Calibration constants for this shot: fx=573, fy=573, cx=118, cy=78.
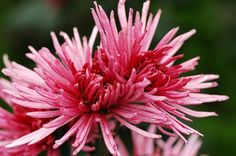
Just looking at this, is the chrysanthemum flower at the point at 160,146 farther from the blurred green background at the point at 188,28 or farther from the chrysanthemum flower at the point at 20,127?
the blurred green background at the point at 188,28

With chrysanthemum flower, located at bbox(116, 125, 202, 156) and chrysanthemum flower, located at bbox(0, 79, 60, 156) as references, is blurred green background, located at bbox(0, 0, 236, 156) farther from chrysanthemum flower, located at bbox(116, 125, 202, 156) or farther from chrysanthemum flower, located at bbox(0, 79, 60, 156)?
chrysanthemum flower, located at bbox(0, 79, 60, 156)

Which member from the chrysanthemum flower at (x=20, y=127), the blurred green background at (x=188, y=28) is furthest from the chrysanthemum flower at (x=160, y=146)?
the blurred green background at (x=188, y=28)

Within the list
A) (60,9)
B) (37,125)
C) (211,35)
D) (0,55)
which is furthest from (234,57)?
(37,125)

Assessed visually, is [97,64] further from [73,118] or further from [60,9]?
[60,9]

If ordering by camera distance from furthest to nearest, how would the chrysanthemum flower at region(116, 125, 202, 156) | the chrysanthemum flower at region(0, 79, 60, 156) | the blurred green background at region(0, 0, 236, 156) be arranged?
the blurred green background at region(0, 0, 236, 156)
the chrysanthemum flower at region(116, 125, 202, 156)
the chrysanthemum flower at region(0, 79, 60, 156)

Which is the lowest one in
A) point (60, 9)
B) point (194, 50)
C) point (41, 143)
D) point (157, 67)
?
point (41, 143)

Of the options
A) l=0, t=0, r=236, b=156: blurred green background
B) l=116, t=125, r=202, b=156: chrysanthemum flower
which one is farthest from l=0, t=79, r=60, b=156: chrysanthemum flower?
l=0, t=0, r=236, b=156: blurred green background

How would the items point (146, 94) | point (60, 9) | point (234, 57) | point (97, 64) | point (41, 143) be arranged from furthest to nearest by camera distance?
point (234, 57) → point (60, 9) → point (41, 143) → point (97, 64) → point (146, 94)

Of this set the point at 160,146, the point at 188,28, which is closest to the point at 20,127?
the point at 160,146
